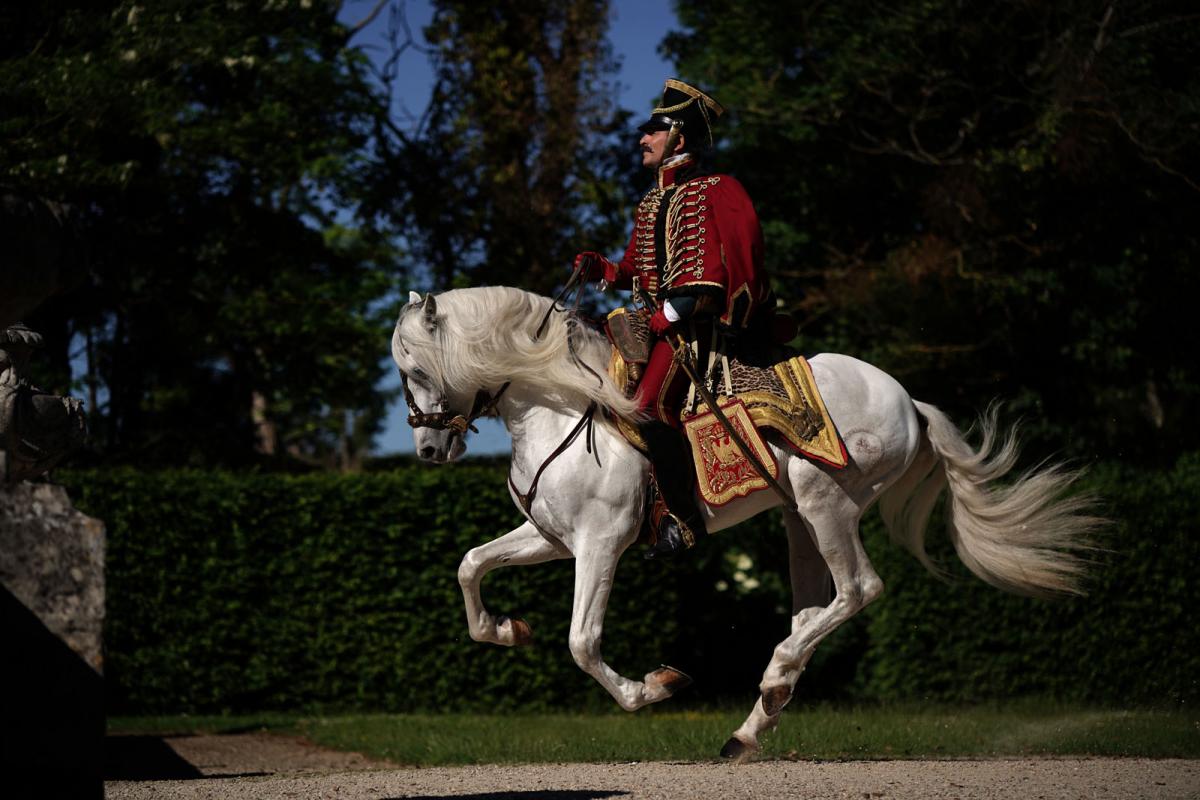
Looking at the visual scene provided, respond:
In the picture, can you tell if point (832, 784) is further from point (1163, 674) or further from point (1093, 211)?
point (1093, 211)

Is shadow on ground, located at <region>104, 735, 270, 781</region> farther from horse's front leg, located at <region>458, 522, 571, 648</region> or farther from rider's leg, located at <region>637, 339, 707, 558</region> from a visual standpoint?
rider's leg, located at <region>637, 339, 707, 558</region>

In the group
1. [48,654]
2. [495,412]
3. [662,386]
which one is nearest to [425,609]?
[495,412]

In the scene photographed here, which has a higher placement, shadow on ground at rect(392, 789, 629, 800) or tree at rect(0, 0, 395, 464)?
tree at rect(0, 0, 395, 464)

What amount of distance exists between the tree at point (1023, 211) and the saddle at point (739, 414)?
922 centimetres

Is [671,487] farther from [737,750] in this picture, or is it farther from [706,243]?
[737,750]

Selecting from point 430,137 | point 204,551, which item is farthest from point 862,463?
point 430,137

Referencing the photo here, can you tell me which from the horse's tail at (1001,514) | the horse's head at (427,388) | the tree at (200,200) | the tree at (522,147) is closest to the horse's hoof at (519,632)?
the horse's head at (427,388)

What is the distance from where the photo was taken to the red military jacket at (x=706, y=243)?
623 cm

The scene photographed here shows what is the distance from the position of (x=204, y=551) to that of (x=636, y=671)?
4.05 meters

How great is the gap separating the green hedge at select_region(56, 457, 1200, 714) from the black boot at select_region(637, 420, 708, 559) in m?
5.55

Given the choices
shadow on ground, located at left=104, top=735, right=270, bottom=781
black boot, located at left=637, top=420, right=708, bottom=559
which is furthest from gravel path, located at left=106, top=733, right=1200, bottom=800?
black boot, located at left=637, top=420, right=708, bottom=559

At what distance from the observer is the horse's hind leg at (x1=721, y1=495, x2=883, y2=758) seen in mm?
6277

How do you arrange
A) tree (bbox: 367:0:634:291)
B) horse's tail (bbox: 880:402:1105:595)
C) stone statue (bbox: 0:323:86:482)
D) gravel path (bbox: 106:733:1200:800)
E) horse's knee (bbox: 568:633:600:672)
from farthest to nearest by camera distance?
tree (bbox: 367:0:634:291)
horse's tail (bbox: 880:402:1105:595)
horse's knee (bbox: 568:633:600:672)
gravel path (bbox: 106:733:1200:800)
stone statue (bbox: 0:323:86:482)

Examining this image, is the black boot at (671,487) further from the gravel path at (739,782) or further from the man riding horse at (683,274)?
the gravel path at (739,782)
